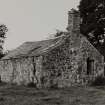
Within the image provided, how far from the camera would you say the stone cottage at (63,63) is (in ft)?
82.4

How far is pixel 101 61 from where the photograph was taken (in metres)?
28.8

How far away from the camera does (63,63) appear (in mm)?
25938

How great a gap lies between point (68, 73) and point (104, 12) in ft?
54.7

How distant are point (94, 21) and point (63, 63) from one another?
51.7ft

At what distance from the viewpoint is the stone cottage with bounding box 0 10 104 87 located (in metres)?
25.1

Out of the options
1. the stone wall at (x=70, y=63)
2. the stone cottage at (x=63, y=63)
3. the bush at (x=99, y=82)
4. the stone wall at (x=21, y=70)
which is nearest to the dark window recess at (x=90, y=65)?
the stone cottage at (x=63, y=63)

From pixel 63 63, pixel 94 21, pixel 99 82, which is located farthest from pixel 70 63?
pixel 94 21

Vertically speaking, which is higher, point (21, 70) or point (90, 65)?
point (90, 65)

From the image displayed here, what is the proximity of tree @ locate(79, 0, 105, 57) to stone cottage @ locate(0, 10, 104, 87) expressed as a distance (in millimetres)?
11938

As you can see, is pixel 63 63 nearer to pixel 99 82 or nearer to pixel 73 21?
pixel 73 21

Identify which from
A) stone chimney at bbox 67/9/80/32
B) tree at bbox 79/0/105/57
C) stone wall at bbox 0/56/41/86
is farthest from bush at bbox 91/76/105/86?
tree at bbox 79/0/105/57

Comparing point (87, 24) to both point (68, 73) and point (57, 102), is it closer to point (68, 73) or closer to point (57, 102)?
→ point (68, 73)

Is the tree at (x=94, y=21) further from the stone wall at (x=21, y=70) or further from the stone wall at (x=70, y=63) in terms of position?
the stone wall at (x=21, y=70)

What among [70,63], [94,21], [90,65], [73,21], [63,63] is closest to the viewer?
[63,63]
